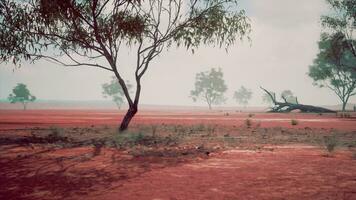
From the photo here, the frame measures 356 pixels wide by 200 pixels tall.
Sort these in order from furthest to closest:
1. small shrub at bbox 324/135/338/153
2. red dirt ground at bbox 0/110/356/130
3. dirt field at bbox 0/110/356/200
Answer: red dirt ground at bbox 0/110/356/130 → small shrub at bbox 324/135/338/153 → dirt field at bbox 0/110/356/200

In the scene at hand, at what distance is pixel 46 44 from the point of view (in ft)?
64.0

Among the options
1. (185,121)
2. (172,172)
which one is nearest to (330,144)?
(172,172)

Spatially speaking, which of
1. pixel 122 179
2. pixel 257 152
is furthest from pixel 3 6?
pixel 257 152

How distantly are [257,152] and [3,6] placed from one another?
14.9 meters

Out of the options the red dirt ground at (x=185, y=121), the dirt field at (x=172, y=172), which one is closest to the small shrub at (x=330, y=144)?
the dirt field at (x=172, y=172)

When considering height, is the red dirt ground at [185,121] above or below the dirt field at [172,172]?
above

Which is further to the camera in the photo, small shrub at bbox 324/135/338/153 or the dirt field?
small shrub at bbox 324/135/338/153

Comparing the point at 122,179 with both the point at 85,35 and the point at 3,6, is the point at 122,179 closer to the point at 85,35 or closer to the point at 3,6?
the point at 85,35

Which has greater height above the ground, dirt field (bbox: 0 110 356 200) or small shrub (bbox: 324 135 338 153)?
small shrub (bbox: 324 135 338 153)

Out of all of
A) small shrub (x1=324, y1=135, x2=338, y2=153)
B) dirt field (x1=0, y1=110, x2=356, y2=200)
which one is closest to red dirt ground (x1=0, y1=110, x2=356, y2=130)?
small shrub (x1=324, y1=135, x2=338, y2=153)

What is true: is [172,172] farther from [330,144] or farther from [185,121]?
[185,121]

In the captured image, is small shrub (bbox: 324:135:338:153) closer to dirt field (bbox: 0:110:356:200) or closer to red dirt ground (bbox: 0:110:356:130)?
dirt field (bbox: 0:110:356:200)

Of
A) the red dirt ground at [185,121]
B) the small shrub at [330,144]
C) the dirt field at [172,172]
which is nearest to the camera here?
the dirt field at [172,172]

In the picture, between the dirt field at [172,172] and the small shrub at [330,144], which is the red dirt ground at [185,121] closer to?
the small shrub at [330,144]
